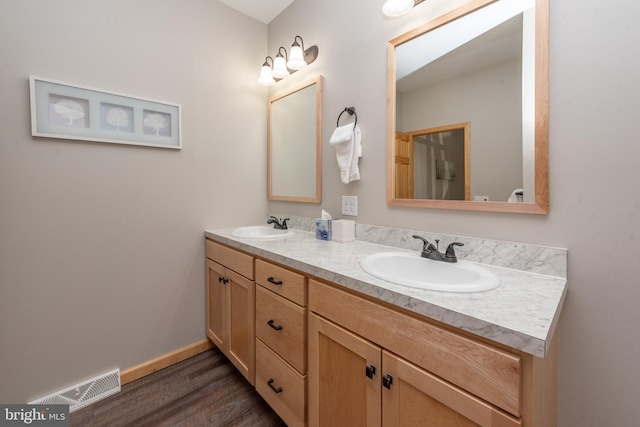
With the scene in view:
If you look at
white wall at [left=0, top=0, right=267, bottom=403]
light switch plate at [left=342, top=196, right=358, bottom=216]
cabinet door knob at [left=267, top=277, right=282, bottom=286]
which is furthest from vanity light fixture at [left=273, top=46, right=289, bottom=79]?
cabinet door knob at [left=267, top=277, right=282, bottom=286]

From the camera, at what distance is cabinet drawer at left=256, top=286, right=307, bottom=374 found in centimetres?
111

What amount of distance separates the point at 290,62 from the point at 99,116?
1170 mm

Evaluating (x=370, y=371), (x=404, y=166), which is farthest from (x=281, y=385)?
(x=404, y=166)

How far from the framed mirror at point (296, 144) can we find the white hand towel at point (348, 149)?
269 mm

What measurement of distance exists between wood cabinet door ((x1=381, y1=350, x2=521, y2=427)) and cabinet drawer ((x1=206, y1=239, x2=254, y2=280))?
2.83 feet

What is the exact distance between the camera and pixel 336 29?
5.38 ft

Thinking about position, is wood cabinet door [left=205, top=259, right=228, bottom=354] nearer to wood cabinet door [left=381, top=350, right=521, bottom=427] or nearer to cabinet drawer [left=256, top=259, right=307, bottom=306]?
cabinet drawer [left=256, top=259, right=307, bottom=306]

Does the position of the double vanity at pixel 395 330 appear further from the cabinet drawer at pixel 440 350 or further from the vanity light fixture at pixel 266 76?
the vanity light fixture at pixel 266 76

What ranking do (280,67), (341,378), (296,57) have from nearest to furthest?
1. (341,378)
2. (296,57)
3. (280,67)

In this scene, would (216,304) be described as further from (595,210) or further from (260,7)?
(260,7)

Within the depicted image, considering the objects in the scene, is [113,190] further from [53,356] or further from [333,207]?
[333,207]

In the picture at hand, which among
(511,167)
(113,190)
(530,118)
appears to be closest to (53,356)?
(113,190)

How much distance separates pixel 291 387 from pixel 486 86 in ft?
4.98

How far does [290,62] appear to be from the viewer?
69.6 inches
